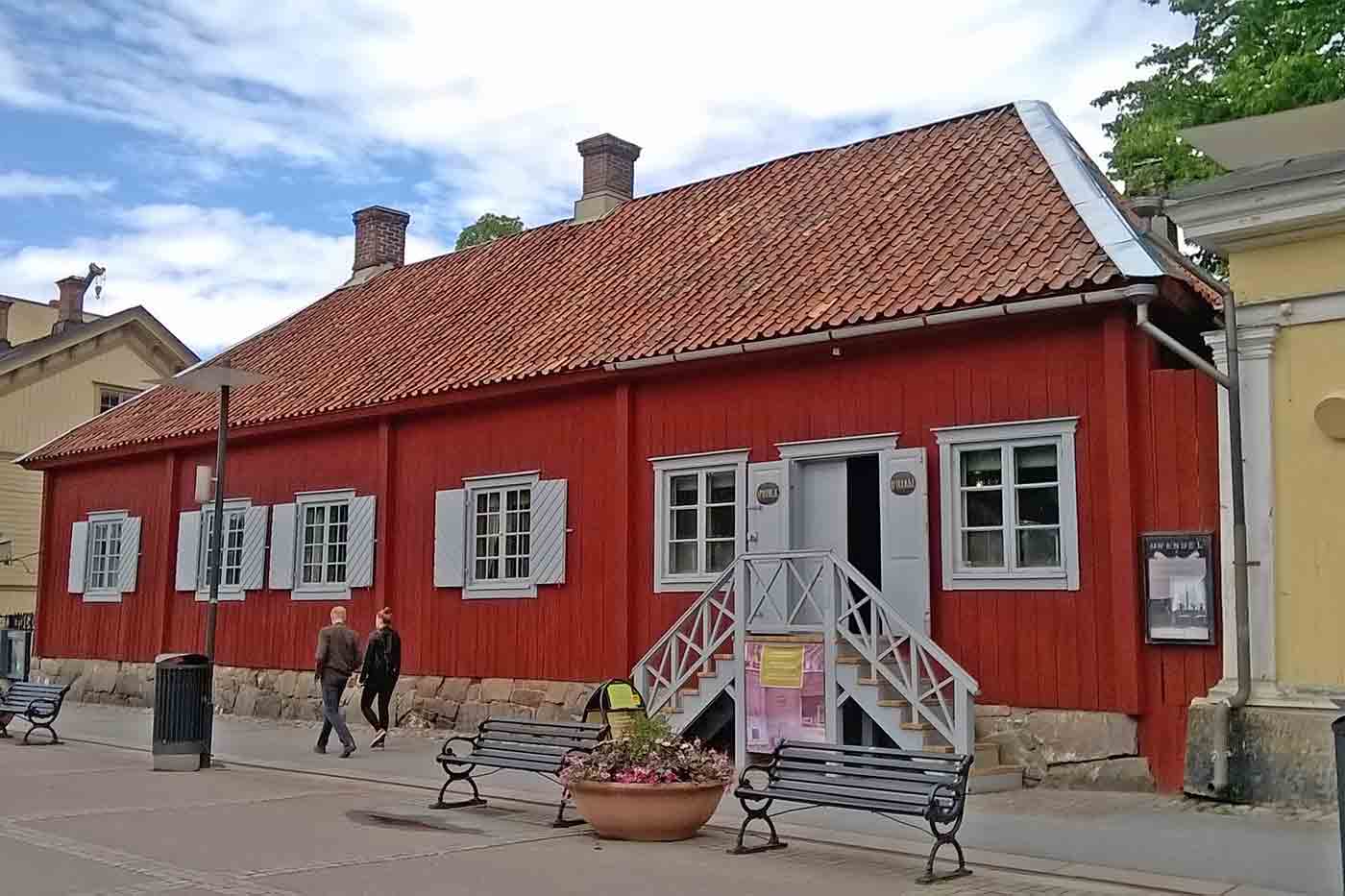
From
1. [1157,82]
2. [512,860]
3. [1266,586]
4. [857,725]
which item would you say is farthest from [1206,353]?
[1157,82]

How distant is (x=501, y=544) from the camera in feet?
55.3

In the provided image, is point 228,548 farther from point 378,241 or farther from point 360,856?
point 360,856

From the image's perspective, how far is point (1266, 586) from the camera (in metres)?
10.9

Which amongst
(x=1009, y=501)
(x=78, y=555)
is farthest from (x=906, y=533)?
(x=78, y=555)

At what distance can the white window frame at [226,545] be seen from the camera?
811 inches

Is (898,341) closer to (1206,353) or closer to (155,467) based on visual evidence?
(1206,353)

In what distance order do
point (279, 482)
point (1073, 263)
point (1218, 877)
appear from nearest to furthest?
point (1218, 877), point (1073, 263), point (279, 482)

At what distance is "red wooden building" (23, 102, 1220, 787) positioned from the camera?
1193 cm

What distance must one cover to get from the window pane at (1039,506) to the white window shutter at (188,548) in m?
13.5

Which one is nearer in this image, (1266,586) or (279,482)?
(1266,586)

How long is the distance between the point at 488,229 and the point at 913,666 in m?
29.3

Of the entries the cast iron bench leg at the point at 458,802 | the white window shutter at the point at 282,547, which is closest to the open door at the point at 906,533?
the cast iron bench leg at the point at 458,802

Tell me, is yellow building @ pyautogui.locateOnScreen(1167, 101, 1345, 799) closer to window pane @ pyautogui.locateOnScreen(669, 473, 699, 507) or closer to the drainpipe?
the drainpipe

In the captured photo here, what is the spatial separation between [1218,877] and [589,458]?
9016 millimetres
